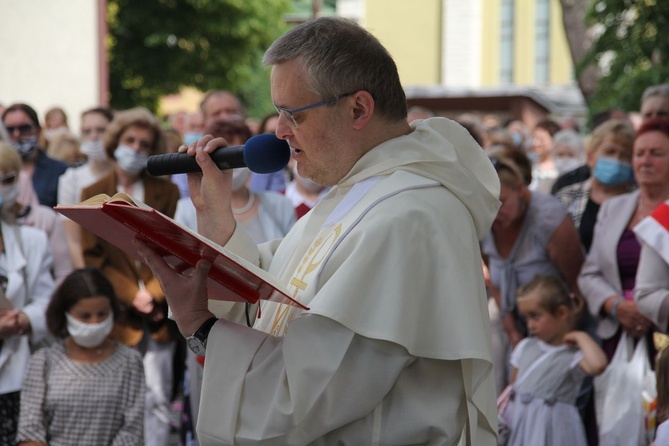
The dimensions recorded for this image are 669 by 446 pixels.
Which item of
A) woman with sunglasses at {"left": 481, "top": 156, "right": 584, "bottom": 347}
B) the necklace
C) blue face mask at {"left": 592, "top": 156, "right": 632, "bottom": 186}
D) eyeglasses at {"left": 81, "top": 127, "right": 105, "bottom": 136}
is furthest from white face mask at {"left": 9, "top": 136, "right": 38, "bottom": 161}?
blue face mask at {"left": 592, "top": 156, "right": 632, "bottom": 186}

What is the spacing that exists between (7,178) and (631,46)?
524cm

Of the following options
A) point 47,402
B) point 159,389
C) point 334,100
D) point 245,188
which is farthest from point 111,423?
point 334,100

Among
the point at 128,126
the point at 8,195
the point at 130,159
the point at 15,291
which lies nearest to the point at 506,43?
the point at 128,126

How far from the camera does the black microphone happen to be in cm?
338

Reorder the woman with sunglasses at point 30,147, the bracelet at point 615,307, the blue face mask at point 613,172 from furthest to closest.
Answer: the woman with sunglasses at point 30,147 → the blue face mask at point 613,172 → the bracelet at point 615,307

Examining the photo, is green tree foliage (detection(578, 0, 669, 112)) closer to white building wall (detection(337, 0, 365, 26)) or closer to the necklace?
the necklace

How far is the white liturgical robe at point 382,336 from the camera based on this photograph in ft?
9.77

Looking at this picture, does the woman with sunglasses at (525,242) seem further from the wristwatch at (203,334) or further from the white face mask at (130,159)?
the wristwatch at (203,334)

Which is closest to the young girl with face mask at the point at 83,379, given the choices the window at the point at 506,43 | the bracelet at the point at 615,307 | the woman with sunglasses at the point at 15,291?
the woman with sunglasses at the point at 15,291

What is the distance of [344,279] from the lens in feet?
10.0

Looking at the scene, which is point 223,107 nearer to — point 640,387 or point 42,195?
point 42,195

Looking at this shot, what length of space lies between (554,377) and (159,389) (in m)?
2.46

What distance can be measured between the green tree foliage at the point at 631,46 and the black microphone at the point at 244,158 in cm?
629

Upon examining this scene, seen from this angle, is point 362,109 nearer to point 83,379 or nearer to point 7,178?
point 83,379
